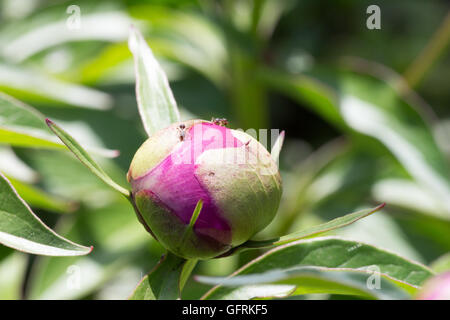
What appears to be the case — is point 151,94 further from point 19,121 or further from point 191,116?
point 191,116

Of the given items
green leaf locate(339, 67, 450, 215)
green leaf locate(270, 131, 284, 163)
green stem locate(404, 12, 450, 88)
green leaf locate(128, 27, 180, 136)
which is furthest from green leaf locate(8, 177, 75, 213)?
green stem locate(404, 12, 450, 88)

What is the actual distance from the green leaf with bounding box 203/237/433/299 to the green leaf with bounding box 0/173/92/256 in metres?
0.18

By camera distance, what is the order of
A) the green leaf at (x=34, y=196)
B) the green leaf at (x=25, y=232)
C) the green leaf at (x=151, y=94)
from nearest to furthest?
1. the green leaf at (x=25, y=232)
2. the green leaf at (x=151, y=94)
3. the green leaf at (x=34, y=196)

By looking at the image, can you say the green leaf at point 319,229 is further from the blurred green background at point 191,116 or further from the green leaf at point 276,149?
the blurred green background at point 191,116

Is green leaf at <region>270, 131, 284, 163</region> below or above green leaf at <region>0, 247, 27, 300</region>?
above

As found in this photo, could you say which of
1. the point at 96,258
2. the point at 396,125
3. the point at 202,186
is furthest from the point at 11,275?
the point at 396,125

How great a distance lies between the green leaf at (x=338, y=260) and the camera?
0.63 m

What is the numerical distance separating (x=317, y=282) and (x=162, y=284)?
0.56 feet

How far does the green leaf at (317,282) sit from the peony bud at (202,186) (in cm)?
5

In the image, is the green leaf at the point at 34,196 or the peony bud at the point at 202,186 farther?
the green leaf at the point at 34,196

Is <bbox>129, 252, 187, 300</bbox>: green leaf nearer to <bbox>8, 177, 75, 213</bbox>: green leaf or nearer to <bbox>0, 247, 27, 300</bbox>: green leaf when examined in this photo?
<bbox>8, 177, 75, 213</bbox>: green leaf

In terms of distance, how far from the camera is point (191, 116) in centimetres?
141

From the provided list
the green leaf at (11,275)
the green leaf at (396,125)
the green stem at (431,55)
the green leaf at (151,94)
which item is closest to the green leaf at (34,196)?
the green leaf at (11,275)

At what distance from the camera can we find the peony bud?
21.8 inches
